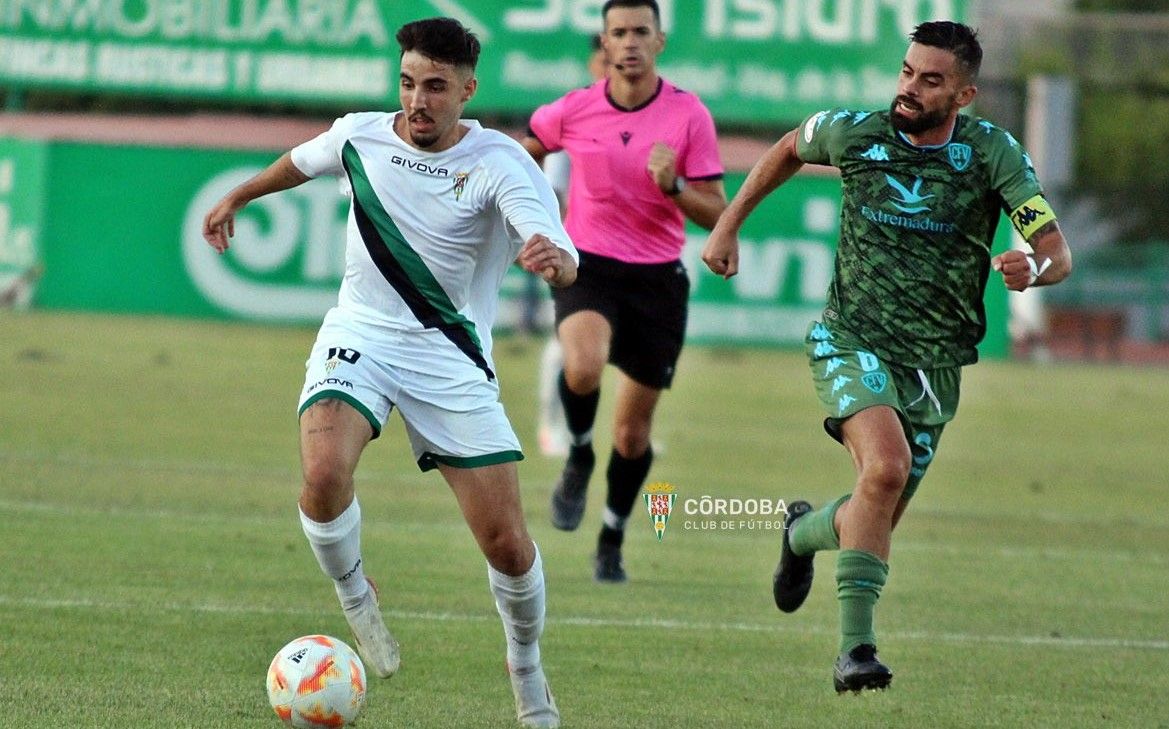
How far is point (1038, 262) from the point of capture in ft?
22.0

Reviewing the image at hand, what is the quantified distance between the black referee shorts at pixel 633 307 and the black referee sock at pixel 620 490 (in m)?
0.38

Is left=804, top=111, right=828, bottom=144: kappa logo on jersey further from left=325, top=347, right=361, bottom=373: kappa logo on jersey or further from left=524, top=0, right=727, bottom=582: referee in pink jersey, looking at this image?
left=524, top=0, right=727, bottom=582: referee in pink jersey

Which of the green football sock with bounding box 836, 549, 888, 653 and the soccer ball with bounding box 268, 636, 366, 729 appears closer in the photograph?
the soccer ball with bounding box 268, 636, 366, 729

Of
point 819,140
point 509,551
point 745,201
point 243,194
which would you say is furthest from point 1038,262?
point 243,194

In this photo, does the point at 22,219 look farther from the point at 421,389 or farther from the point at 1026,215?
the point at 1026,215

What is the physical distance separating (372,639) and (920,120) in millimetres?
2576

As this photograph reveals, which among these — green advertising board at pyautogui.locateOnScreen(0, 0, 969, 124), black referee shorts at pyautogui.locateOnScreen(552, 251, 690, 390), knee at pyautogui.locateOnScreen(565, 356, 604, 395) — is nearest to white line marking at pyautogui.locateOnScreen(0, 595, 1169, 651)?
knee at pyautogui.locateOnScreen(565, 356, 604, 395)

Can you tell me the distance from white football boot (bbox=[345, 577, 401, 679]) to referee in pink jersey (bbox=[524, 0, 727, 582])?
9.60ft

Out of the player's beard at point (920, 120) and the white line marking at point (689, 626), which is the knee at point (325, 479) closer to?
the white line marking at point (689, 626)

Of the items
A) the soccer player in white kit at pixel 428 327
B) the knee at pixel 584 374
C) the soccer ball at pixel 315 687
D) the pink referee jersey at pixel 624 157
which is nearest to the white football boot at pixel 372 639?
the soccer player in white kit at pixel 428 327

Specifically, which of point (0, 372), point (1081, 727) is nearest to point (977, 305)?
point (1081, 727)

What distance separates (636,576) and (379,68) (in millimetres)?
19715

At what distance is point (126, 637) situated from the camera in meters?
7.37

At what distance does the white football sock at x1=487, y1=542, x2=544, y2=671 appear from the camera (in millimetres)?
6504
